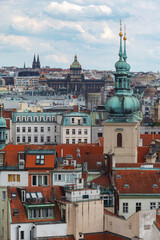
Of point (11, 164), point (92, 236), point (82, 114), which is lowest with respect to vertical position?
point (92, 236)

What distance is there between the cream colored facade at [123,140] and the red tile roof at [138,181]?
36.0 feet

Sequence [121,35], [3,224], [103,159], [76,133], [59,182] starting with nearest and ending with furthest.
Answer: [3,224], [59,182], [103,159], [121,35], [76,133]

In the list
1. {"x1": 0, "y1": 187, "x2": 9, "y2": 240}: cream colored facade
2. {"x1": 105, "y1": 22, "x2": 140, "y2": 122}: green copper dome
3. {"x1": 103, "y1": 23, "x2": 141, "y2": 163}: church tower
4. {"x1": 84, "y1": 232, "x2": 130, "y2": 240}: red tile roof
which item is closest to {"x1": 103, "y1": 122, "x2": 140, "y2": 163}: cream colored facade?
{"x1": 103, "y1": 23, "x2": 141, "y2": 163}: church tower

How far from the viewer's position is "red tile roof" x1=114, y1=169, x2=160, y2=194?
260 ft

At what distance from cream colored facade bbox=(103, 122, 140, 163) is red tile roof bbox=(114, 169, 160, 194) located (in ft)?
36.0

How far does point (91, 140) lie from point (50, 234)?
240ft

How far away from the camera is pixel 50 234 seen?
226 ft

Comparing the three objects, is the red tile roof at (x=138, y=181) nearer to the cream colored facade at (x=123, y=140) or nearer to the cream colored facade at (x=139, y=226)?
the cream colored facade at (x=139, y=226)

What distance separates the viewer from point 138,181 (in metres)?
80.5

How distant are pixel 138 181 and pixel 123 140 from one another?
1351 cm

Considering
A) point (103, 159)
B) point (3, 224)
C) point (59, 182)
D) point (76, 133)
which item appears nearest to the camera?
point (3, 224)

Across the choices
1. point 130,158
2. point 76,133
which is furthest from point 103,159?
point 76,133

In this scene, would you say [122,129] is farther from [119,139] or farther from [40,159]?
[40,159]

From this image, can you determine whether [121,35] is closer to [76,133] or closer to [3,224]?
[3,224]
